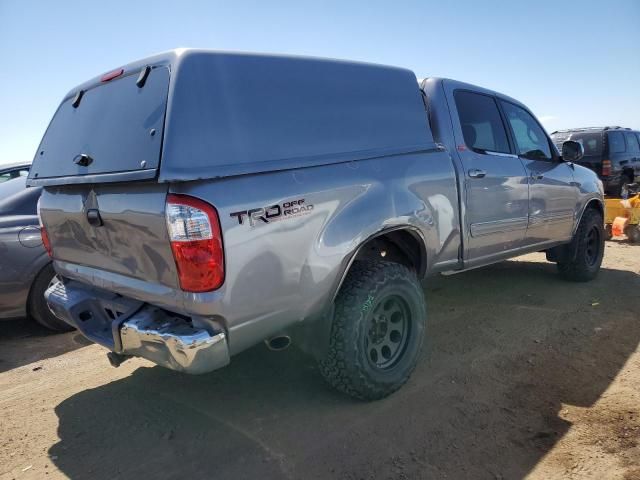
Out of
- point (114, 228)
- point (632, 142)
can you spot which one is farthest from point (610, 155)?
point (114, 228)

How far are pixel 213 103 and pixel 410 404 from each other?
2.05m

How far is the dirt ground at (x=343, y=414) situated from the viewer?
236cm

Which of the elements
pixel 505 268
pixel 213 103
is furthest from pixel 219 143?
pixel 505 268

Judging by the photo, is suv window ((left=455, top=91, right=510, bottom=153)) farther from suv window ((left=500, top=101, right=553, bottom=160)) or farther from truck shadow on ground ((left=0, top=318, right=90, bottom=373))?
truck shadow on ground ((left=0, top=318, right=90, bottom=373))

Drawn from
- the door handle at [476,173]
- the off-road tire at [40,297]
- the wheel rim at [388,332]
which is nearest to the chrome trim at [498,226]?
the door handle at [476,173]

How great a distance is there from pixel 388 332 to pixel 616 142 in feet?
34.4

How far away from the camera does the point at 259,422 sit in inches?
108

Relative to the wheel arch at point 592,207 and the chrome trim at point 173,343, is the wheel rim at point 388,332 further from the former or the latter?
the wheel arch at point 592,207

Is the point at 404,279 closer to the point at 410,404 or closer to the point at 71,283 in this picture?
the point at 410,404

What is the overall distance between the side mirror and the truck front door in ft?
3.44

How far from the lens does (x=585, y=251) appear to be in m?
5.31

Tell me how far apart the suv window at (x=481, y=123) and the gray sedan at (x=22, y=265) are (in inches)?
146

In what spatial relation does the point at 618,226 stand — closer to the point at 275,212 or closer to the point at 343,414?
the point at 343,414

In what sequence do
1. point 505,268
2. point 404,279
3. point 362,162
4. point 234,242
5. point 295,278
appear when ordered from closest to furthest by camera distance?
point 234,242
point 295,278
point 362,162
point 404,279
point 505,268
